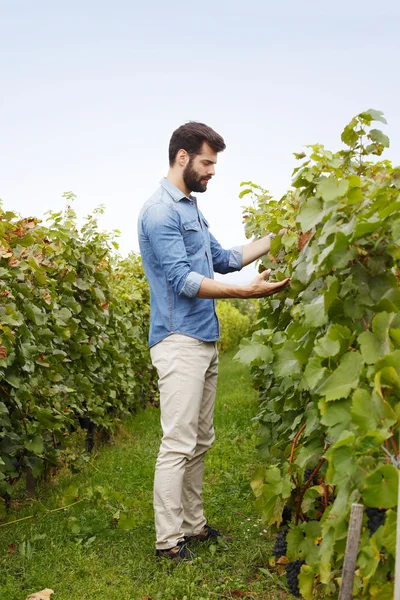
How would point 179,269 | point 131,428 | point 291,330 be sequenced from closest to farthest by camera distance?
point 291,330
point 179,269
point 131,428

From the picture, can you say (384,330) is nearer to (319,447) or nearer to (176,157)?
(319,447)

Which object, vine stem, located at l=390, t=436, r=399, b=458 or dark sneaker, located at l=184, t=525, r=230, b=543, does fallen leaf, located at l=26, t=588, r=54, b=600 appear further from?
vine stem, located at l=390, t=436, r=399, b=458

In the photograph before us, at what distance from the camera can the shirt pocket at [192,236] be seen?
12.6ft

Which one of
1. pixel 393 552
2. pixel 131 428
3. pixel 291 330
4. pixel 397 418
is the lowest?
pixel 131 428

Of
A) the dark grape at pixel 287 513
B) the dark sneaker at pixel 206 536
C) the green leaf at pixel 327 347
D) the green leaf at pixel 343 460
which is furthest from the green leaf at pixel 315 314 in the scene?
the dark sneaker at pixel 206 536

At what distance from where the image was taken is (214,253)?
431cm

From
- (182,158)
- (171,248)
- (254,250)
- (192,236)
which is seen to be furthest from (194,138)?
(254,250)

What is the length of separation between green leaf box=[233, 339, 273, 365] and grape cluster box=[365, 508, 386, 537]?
3.08 ft

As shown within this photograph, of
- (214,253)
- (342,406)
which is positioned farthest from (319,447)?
(214,253)

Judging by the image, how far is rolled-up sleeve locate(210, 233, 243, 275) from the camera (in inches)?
168

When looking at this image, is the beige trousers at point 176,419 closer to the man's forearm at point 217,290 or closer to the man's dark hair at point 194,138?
the man's forearm at point 217,290

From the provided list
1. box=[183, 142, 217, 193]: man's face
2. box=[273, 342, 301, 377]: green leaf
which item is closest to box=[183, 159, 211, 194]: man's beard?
box=[183, 142, 217, 193]: man's face

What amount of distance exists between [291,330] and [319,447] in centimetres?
46

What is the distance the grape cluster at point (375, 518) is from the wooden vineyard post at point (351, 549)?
11 centimetres
